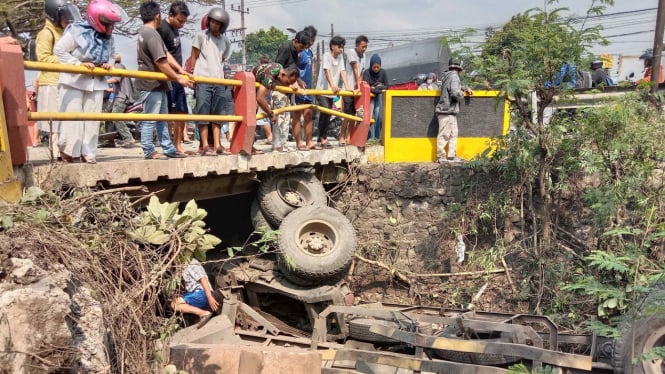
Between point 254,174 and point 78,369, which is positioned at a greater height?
point 254,174

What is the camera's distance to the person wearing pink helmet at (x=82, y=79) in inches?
192

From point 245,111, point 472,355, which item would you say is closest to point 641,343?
point 472,355

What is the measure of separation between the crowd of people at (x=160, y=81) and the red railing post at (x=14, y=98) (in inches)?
11.1

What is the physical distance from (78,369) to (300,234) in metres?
4.34

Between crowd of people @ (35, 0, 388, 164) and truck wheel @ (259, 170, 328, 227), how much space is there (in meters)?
0.40

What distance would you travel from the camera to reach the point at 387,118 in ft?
28.8

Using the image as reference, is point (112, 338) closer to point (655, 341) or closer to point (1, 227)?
point (1, 227)

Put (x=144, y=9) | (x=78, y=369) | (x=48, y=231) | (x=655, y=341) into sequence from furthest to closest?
(x=144, y=9) < (x=655, y=341) < (x=48, y=231) < (x=78, y=369)

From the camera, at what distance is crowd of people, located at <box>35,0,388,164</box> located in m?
4.93

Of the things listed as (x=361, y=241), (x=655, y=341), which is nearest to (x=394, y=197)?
(x=361, y=241)

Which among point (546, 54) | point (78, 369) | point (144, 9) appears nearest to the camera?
point (78, 369)

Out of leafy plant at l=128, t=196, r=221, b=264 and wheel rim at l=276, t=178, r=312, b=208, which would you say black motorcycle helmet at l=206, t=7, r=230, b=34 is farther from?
leafy plant at l=128, t=196, r=221, b=264

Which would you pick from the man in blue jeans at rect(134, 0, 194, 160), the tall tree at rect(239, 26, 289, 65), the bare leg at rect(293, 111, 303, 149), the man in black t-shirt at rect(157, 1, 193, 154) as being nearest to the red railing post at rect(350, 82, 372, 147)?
the bare leg at rect(293, 111, 303, 149)

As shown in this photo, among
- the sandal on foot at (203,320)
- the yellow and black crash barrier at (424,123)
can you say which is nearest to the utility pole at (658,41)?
the yellow and black crash barrier at (424,123)
